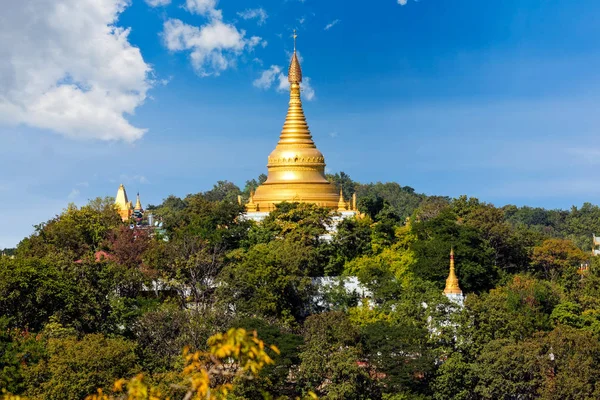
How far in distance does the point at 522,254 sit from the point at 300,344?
16247 millimetres

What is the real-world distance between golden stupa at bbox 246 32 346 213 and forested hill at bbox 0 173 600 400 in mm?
4362

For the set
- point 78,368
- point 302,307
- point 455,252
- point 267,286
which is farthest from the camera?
Answer: point 455,252

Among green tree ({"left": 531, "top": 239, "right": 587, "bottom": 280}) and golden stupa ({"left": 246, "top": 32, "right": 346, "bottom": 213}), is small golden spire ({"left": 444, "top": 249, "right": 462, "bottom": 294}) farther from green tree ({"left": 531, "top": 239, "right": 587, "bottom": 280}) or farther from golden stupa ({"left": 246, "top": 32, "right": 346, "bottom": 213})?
golden stupa ({"left": 246, "top": 32, "right": 346, "bottom": 213})

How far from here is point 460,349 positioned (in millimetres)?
32875

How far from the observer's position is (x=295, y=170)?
162 feet

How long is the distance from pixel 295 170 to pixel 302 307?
1253cm

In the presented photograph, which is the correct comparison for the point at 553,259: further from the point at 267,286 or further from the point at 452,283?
the point at 267,286

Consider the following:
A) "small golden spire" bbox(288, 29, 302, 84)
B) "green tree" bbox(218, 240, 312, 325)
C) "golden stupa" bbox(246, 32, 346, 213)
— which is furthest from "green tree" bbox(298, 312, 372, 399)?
"small golden spire" bbox(288, 29, 302, 84)

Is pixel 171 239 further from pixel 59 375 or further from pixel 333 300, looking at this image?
pixel 59 375

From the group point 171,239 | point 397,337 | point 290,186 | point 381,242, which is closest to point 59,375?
point 397,337

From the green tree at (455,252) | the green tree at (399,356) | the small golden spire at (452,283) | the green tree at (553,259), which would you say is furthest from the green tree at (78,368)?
the green tree at (553,259)

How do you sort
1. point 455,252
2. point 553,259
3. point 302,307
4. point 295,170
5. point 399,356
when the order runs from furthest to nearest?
point 295,170
point 553,259
point 455,252
point 302,307
point 399,356

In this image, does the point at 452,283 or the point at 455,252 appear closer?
the point at 452,283

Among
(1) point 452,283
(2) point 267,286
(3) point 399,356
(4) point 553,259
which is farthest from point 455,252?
(4) point 553,259
